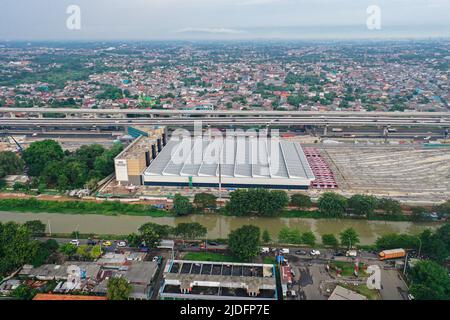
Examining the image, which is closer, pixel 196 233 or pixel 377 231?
pixel 196 233

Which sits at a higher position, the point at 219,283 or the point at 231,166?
the point at 231,166

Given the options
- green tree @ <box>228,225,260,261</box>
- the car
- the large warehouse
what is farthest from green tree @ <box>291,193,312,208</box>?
the car

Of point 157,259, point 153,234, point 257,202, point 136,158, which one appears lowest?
point 157,259

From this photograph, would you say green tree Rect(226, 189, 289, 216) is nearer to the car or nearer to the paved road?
the car

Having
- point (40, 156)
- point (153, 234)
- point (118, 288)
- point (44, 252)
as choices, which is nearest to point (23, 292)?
point (44, 252)

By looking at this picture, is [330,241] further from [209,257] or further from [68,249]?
[68,249]
